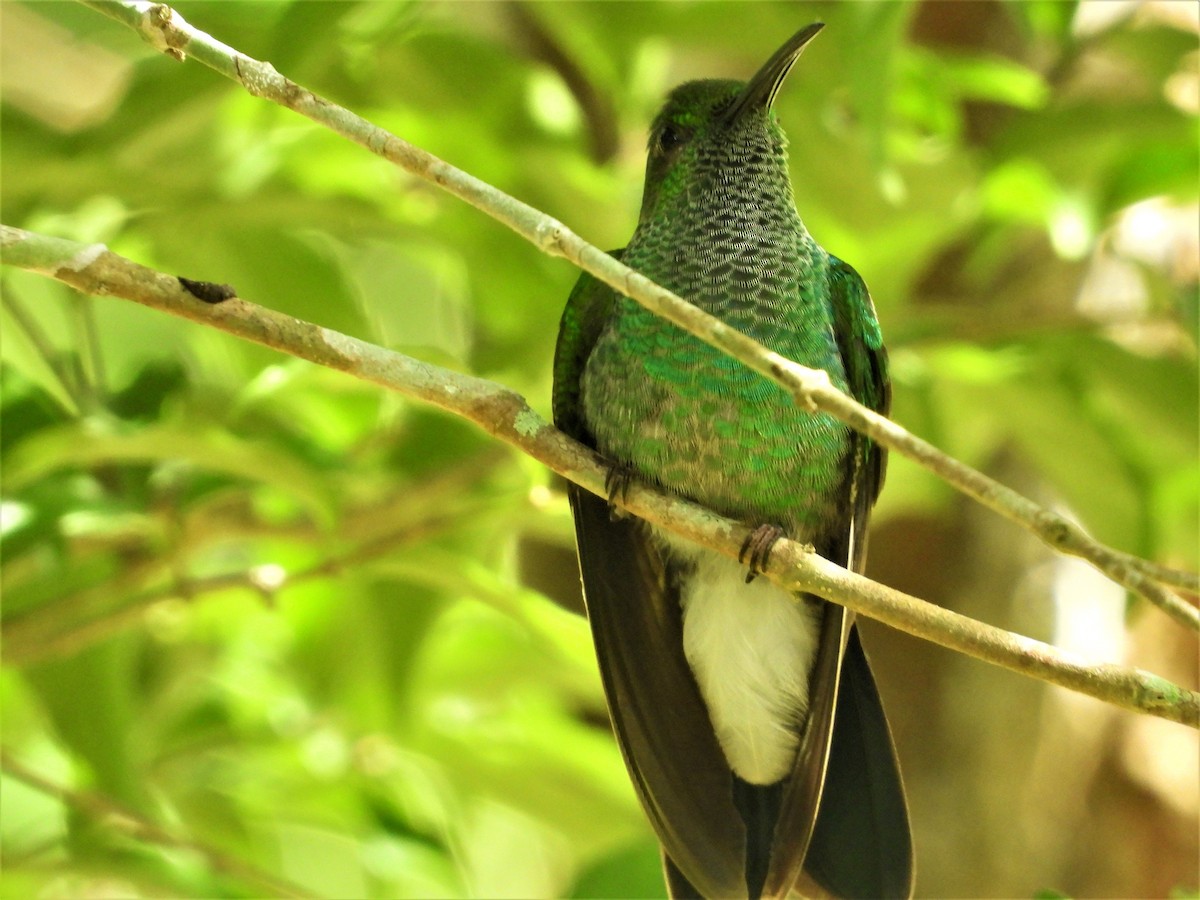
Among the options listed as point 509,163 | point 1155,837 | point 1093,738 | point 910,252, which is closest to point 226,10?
point 509,163

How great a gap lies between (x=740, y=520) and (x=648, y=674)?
24cm

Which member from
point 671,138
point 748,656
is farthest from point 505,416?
point 671,138

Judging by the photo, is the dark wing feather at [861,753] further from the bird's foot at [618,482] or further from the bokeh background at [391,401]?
the bird's foot at [618,482]

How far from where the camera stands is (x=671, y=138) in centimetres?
196

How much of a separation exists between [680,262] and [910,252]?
1.87ft

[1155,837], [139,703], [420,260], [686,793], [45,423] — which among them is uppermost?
[420,260]

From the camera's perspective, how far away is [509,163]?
2180 mm

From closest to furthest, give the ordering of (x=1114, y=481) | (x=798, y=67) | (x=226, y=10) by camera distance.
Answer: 1. (x=226, y=10)
2. (x=1114, y=481)
3. (x=798, y=67)

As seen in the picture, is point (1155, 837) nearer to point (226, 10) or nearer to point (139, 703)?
point (139, 703)

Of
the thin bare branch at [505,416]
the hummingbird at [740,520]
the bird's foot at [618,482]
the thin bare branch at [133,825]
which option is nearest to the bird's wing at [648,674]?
the hummingbird at [740,520]

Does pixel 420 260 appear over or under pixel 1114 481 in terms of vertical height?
over

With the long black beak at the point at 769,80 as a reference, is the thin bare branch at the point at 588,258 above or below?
below

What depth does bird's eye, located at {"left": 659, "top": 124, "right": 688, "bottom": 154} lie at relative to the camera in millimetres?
1939

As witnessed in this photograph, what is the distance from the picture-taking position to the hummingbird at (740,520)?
156 cm
